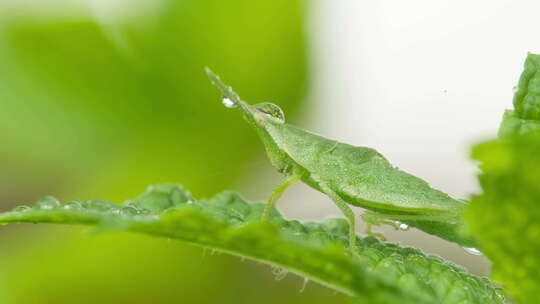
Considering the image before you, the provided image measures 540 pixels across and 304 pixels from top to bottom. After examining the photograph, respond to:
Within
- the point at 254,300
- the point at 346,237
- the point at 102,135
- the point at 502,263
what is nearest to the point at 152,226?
the point at 502,263

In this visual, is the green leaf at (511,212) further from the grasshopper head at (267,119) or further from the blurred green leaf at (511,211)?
the grasshopper head at (267,119)

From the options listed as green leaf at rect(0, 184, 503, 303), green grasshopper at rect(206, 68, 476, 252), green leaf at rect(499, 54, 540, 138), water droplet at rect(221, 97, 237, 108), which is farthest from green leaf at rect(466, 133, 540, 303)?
water droplet at rect(221, 97, 237, 108)

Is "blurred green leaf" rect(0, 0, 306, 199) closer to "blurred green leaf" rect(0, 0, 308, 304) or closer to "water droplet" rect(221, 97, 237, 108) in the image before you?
"blurred green leaf" rect(0, 0, 308, 304)

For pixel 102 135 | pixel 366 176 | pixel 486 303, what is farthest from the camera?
pixel 102 135

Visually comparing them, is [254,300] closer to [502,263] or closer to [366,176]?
[366,176]

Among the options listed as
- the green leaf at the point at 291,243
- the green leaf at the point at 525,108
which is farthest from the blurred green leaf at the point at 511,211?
the green leaf at the point at 525,108
